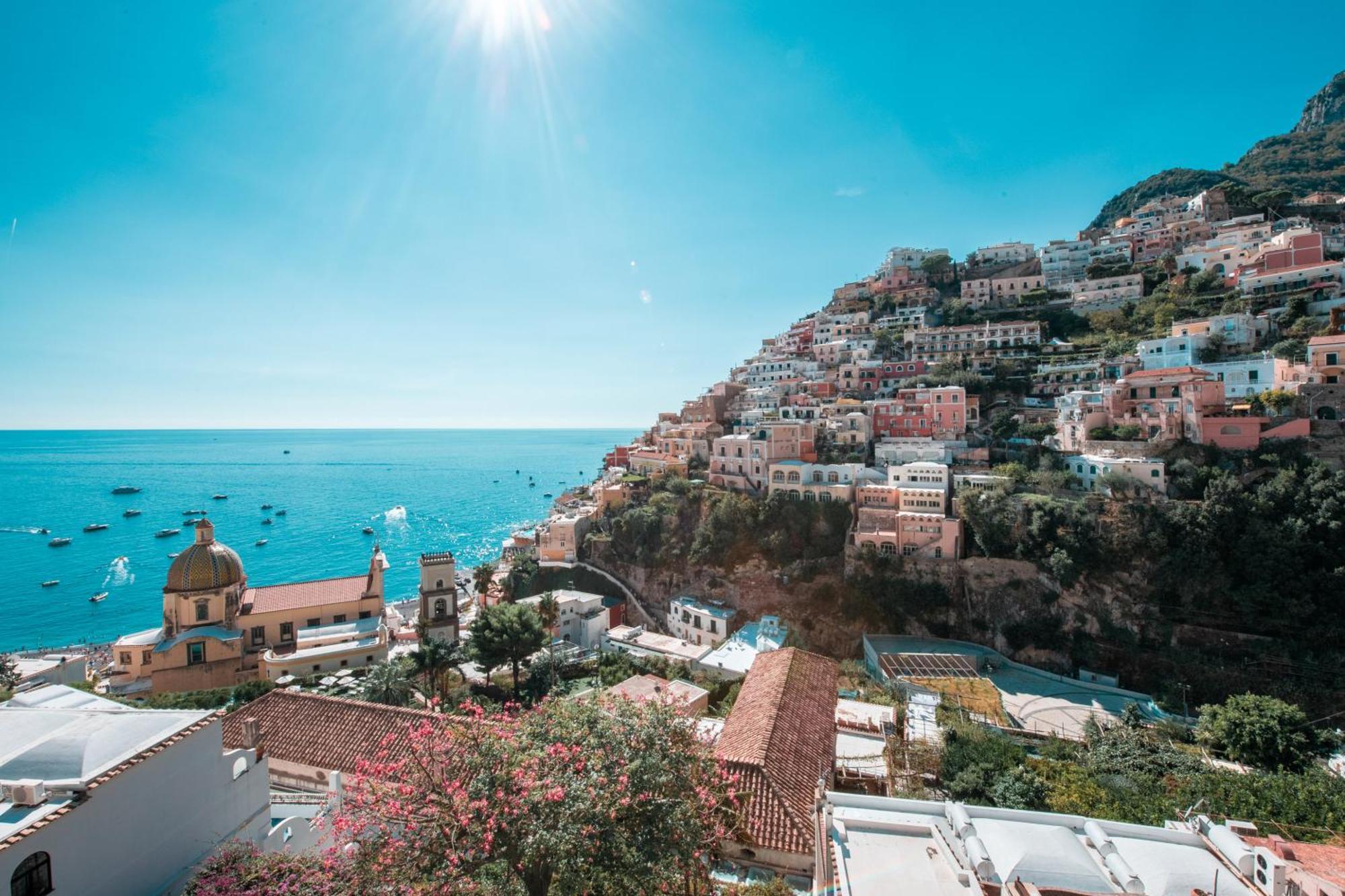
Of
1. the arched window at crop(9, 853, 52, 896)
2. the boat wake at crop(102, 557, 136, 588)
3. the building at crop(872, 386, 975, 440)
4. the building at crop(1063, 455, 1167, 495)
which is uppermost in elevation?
the building at crop(872, 386, 975, 440)

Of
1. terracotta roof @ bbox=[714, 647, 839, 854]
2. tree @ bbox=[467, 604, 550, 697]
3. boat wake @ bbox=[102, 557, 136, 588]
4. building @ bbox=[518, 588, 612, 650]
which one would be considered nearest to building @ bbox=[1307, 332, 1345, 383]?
terracotta roof @ bbox=[714, 647, 839, 854]

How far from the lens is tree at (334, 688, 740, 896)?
704 cm

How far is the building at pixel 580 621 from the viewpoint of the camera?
33.8 m

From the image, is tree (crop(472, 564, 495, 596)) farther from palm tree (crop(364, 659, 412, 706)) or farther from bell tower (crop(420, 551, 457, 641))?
palm tree (crop(364, 659, 412, 706))

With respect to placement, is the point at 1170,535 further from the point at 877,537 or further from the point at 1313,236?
the point at 1313,236

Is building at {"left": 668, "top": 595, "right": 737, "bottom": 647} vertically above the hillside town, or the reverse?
the hillside town

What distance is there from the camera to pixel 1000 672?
29.7 meters

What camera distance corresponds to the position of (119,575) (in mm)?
56594

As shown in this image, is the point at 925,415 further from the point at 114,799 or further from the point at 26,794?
the point at 26,794

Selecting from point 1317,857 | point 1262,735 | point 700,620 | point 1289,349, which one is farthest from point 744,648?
point 1289,349

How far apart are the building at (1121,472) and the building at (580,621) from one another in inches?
1210

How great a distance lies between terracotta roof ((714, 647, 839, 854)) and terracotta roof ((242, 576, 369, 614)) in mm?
20261

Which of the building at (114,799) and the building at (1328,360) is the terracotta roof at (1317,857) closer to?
the building at (114,799)

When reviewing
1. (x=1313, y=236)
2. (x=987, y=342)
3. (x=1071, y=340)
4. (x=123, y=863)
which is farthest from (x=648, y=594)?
(x=1313, y=236)
